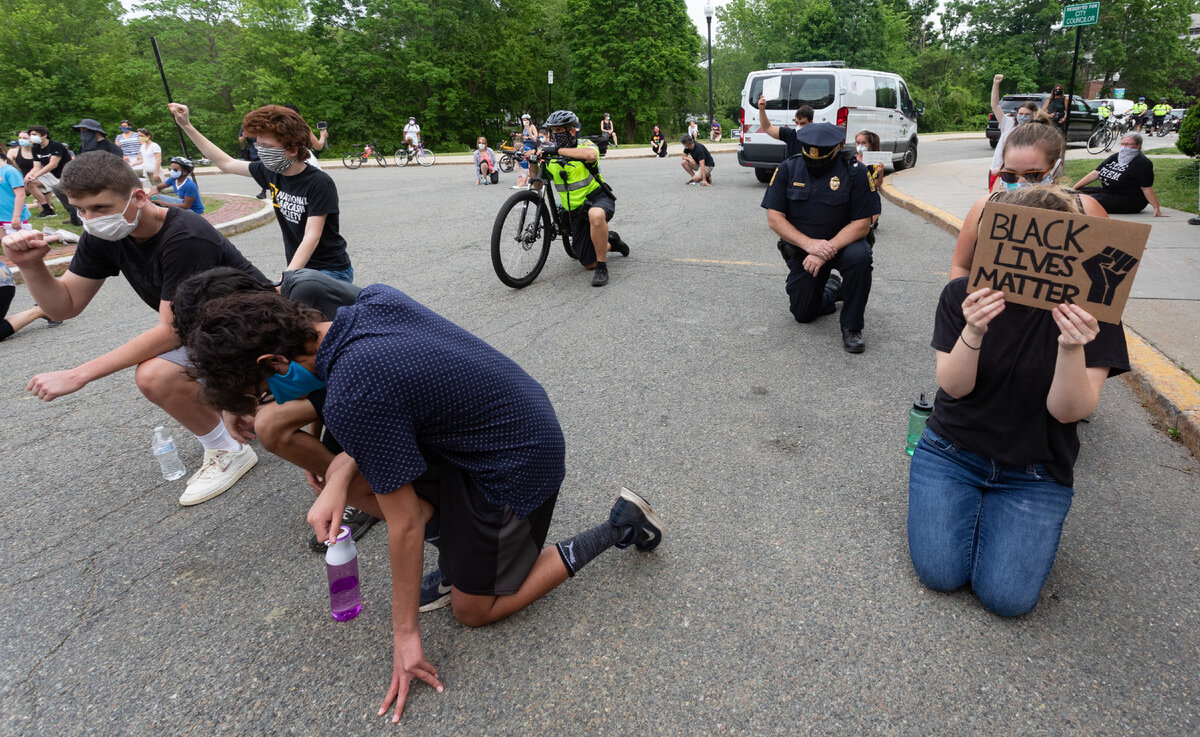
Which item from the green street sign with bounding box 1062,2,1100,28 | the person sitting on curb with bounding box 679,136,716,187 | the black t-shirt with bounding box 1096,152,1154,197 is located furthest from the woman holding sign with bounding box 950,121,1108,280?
the person sitting on curb with bounding box 679,136,716,187

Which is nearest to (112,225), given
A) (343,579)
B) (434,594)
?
(343,579)

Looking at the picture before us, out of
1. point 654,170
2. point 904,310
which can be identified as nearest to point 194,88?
point 654,170

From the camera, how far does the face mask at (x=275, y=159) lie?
3.89 m

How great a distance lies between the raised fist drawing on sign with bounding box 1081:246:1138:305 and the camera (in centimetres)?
189

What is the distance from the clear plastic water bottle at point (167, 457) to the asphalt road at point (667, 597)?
0.08 metres

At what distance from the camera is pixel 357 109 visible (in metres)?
41.3

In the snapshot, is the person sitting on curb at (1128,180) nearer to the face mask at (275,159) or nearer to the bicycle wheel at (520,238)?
the bicycle wheel at (520,238)

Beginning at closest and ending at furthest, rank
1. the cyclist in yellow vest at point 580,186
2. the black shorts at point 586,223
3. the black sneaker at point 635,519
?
the black sneaker at point 635,519, the cyclist in yellow vest at point 580,186, the black shorts at point 586,223

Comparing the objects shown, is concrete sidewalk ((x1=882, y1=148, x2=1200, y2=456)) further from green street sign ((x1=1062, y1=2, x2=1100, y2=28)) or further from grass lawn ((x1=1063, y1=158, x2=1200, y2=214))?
green street sign ((x1=1062, y1=2, x2=1100, y2=28))

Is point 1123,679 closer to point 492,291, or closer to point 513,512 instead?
point 513,512

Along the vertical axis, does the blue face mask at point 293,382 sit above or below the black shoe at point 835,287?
above

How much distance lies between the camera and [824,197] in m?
4.81

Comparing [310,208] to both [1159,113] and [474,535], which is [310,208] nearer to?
[474,535]

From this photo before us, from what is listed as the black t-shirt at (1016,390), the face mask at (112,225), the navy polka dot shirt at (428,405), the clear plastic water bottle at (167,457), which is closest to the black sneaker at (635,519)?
the navy polka dot shirt at (428,405)
